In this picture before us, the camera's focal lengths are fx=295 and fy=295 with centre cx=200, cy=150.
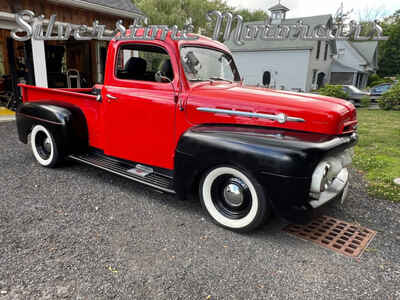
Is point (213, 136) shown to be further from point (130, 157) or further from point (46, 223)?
point (46, 223)

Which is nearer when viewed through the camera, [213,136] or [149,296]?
[149,296]

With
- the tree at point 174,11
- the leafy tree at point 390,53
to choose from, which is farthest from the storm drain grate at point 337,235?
the leafy tree at point 390,53

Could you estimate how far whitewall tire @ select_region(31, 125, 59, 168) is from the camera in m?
4.39

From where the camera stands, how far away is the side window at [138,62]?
145 inches

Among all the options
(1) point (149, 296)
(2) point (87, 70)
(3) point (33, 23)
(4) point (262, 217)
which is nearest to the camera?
(1) point (149, 296)

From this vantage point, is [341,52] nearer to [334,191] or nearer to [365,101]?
[365,101]

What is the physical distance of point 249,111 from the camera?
113 inches

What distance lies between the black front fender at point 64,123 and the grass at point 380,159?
4.12 metres

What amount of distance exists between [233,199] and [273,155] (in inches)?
26.8

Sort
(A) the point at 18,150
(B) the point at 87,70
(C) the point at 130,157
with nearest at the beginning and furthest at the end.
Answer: (C) the point at 130,157
(A) the point at 18,150
(B) the point at 87,70

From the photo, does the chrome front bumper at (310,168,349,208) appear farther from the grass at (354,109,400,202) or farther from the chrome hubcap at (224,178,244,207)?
the grass at (354,109,400,202)

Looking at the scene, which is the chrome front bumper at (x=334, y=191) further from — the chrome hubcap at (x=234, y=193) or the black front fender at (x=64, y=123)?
the black front fender at (x=64, y=123)

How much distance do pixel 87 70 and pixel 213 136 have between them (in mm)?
10990

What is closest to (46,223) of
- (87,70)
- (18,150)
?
(18,150)
